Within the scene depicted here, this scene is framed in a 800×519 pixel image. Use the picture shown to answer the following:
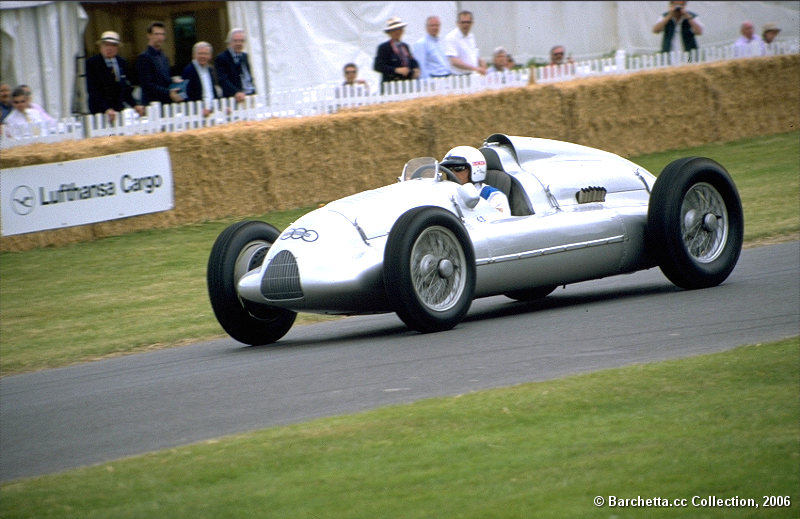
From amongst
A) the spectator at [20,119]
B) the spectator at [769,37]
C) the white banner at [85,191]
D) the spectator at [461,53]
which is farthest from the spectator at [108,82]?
the spectator at [769,37]

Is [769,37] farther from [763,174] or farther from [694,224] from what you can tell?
[694,224]

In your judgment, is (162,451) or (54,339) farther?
(54,339)

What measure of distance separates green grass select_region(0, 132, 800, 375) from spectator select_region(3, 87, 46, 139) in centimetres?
153

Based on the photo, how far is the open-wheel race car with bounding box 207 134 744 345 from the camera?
759 cm

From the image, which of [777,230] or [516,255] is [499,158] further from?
[777,230]

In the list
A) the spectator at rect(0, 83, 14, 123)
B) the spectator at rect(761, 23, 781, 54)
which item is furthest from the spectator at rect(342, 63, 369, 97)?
the spectator at rect(761, 23, 781, 54)

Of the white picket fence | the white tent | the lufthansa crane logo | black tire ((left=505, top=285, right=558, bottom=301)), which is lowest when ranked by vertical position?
black tire ((left=505, top=285, right=558, bottom=301))

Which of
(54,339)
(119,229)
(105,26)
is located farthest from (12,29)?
(54,339)

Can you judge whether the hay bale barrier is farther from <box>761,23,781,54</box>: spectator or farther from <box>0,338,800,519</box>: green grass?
<box>0,338,800,519</box>: green grass

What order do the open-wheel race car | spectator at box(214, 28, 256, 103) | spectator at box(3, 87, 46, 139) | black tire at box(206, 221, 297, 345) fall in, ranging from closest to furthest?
the open-wheel race car, black tire at box(206, 221, 297, 345), spectator at box(3, 87, 46, 139), spectator at box(214, 28, 256, 103)

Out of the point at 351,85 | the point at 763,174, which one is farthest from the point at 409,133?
the point at 763,174

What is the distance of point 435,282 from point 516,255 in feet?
2.32

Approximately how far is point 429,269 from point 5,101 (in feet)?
27.1

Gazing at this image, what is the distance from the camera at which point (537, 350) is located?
7020 mm
